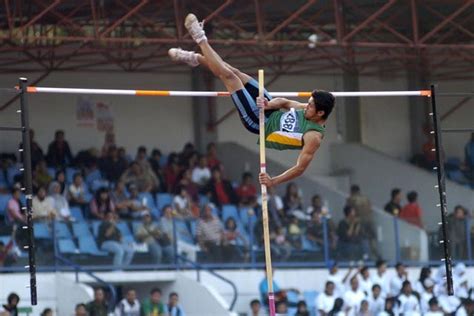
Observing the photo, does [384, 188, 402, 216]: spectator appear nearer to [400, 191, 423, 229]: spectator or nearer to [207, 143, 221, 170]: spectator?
[400, 191, 423, 229]: spectator

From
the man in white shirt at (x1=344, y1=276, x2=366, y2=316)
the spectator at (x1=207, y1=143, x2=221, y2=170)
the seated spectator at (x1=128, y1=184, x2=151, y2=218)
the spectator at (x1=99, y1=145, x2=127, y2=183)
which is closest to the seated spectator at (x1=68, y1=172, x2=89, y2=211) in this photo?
the seated spectator at (x1=128, y1=184, x2=151, y2=218)

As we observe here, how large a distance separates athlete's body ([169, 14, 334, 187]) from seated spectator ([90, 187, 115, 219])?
8813mm

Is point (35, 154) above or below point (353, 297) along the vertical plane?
above

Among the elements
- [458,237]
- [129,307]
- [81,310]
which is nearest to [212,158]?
[458,237]

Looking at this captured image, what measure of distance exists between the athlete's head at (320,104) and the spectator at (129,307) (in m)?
7.61

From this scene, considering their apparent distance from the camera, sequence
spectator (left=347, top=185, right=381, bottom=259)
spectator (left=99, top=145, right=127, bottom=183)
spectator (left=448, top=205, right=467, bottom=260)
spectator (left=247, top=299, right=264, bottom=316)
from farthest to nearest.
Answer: spectator (left=99, top=145, right=127, bottom=183) < spectator (left=347, top=185, right=381, bottom=259) < spectator (left=448, top=205, right=467, bottom=260) < spectator (left=247, top=299, right=264, bottom=316)

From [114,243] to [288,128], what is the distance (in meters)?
8.16

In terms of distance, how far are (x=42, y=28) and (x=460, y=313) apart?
7.84 meters

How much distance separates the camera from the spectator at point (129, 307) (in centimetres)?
2050

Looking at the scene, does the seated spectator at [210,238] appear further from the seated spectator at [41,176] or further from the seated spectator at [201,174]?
the seated spectator at [201,174]

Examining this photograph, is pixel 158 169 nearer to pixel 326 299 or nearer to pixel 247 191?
pixel 247 191

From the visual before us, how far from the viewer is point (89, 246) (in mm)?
21469

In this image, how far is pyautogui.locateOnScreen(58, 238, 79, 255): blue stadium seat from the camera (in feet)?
69.3

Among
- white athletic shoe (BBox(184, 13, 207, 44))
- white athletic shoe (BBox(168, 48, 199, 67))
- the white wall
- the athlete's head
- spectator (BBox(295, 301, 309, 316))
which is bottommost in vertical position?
spectator (BBox(295, 301, 309, 316))
